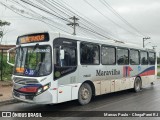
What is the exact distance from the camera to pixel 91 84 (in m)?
11.4

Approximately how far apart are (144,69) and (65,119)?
9788 mm

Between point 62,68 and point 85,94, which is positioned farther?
point 85,94

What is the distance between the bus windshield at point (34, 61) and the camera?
9062 mm

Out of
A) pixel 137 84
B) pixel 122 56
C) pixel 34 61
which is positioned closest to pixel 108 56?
pixel 122 56

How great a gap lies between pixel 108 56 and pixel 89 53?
1720 mm

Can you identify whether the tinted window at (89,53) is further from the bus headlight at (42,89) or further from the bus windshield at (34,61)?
the bus headlight at (42,89)

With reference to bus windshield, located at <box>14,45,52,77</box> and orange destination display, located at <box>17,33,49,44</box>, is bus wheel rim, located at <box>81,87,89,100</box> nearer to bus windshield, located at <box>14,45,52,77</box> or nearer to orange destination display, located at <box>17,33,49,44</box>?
bus windshield, located at <box>14,45,52,77</box>

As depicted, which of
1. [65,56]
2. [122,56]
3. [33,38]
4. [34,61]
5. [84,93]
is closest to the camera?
[34,61]

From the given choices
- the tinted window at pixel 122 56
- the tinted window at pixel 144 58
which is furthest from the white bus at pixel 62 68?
the tinted window at pixel 144 58

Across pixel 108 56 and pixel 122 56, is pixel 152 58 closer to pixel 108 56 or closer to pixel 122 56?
pixel 122 56

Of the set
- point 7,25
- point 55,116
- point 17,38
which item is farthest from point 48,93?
point 7,25

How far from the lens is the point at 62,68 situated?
31.1 ft

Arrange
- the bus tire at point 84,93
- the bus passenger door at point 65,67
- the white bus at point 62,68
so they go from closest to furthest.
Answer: the white bus at point 62,68 → the bus passenger door at point 65,67 → the bus tire at point 84,93

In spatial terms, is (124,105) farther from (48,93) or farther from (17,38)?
(17,38)
